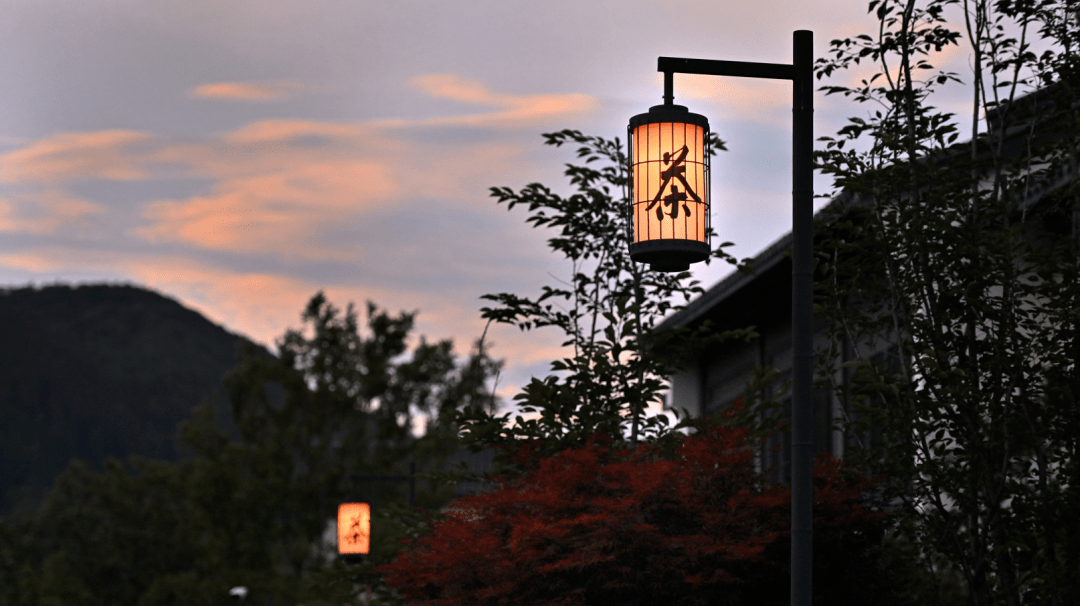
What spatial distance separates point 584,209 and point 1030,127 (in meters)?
6.51

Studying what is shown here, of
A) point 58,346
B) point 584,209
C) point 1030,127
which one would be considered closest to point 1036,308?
point 1030,127

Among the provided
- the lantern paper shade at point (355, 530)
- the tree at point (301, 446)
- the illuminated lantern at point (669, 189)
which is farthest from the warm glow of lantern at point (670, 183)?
the tree at point (301, 446)

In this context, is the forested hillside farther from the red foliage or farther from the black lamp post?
Result: the black lamp post

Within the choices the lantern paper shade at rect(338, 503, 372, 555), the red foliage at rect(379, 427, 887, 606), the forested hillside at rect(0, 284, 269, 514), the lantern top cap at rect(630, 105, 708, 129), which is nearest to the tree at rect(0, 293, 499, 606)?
the lantern paper shade at rect(338, 503, 372, 555)

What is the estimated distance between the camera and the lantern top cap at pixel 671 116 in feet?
27.9

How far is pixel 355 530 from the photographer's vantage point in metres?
29.7

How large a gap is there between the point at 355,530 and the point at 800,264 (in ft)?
76.1

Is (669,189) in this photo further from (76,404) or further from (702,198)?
(76,404)

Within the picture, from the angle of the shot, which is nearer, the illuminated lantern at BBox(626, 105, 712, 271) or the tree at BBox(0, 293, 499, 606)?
the illuminated lantern at BBox(626, 105, 712, 271)

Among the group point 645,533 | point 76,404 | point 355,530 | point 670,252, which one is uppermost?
point 76,404

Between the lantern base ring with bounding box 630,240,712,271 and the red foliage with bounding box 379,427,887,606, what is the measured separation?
3.49 m

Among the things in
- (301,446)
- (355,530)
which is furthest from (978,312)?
(301,446)

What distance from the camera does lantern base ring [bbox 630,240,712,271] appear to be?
27.2 feet

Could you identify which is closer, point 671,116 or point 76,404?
point 671,116
